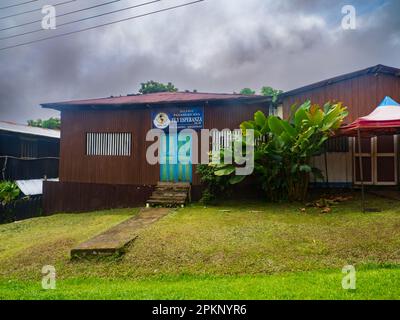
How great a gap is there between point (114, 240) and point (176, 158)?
5.10 meters

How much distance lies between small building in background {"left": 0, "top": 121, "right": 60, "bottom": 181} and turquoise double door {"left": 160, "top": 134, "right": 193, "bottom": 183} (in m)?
5.25

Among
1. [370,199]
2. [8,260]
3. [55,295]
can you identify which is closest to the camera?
[55,295]

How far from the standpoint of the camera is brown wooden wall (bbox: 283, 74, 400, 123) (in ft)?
31.9

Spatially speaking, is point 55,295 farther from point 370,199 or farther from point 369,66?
point 369,66

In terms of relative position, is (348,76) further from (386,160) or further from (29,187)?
(29,187)

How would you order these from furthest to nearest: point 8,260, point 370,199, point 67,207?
1. point 67,207
2. point 370,199
3. point 8,260

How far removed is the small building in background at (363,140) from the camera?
9.73 metres

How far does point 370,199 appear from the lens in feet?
28.2

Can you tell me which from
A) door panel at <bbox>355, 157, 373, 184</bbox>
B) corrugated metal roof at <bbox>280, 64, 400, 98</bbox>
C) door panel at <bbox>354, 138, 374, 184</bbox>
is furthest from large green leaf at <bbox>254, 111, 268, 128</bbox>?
door panel at <bbox>355, 157, 373, 184</bbox>

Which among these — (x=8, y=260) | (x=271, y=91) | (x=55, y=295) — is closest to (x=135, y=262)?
(x=55, y=295)

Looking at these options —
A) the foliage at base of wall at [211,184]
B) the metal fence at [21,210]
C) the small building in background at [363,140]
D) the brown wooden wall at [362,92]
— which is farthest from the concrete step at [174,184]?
the brown wooden wall at [362,92]

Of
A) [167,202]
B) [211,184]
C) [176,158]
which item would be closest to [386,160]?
[211,184]

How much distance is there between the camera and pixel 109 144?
11148 mm

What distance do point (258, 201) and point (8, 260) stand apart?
6.92 meters
